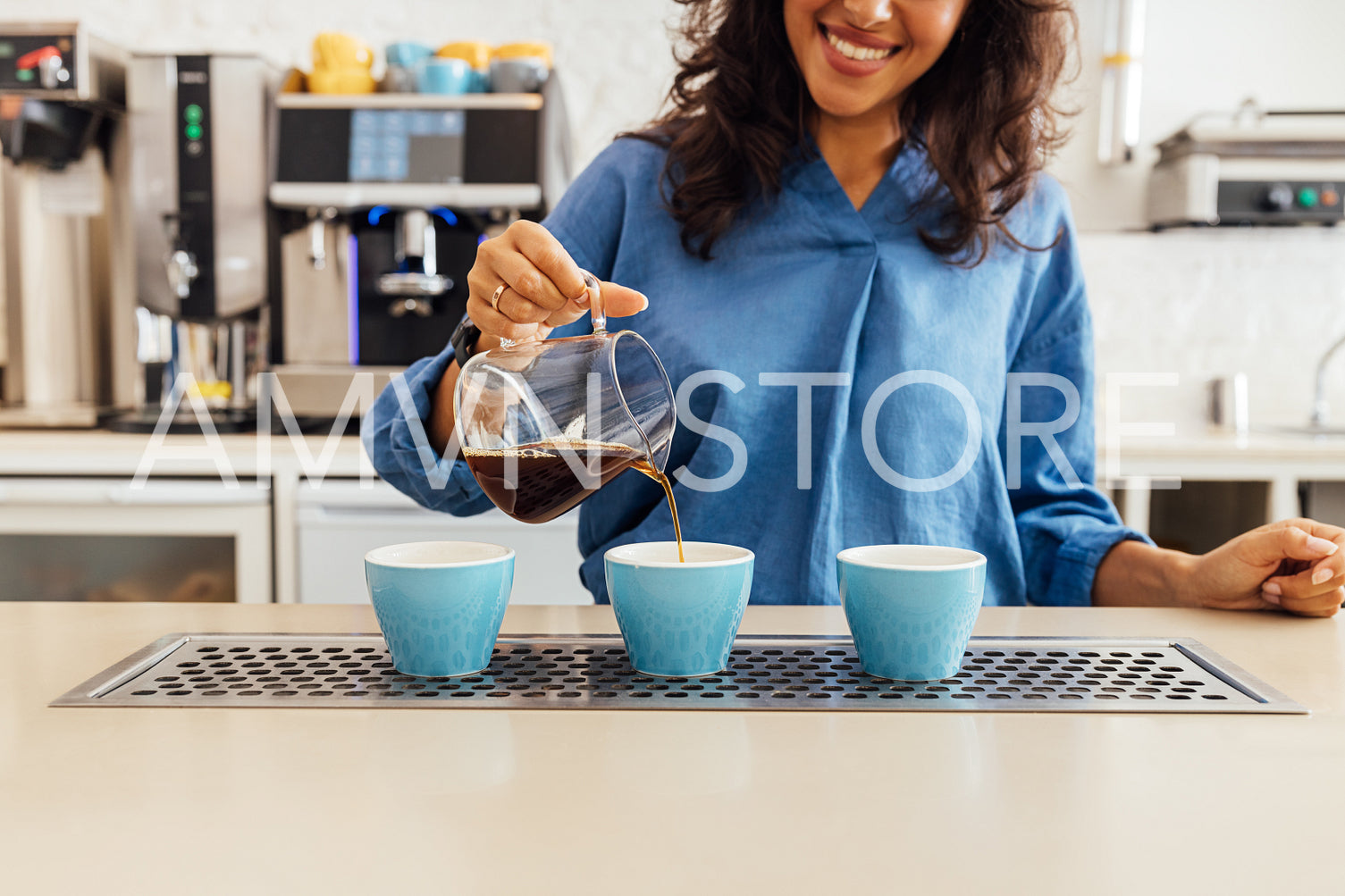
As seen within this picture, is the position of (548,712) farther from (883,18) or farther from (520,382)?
(883,18)

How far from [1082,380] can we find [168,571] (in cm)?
172

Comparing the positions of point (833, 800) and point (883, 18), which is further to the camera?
point (883, 18)

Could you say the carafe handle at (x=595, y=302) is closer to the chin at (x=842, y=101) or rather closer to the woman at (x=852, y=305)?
the woman at (x=852, y=305)

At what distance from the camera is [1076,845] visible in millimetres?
468

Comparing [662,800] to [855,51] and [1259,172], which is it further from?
[1259,172]

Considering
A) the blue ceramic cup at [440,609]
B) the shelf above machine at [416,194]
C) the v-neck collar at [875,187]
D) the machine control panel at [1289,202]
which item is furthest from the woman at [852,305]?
the machine control panel at [1289,202]

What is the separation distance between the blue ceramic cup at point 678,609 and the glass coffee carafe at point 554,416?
0.21 ft

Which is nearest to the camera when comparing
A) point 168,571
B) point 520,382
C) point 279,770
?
point 279,770

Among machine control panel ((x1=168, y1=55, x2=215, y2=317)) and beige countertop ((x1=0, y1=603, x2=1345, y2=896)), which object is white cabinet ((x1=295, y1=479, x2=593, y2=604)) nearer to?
machine control panel ((x1=168, y1=55, x2=215, y2=317))

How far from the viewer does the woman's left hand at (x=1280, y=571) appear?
2.91 feet

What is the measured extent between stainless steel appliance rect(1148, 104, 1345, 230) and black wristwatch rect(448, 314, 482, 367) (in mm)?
1986

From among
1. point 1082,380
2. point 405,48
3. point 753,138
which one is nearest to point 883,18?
point 753,138

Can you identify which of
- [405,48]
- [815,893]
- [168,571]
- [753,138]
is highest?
[405,48]

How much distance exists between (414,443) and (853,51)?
565mm
